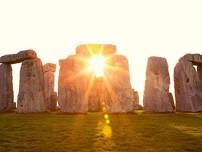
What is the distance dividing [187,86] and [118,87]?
419 centimetres

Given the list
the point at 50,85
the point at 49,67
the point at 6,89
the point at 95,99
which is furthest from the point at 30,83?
the point at 49,67

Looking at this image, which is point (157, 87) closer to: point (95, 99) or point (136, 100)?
point (95, 99)

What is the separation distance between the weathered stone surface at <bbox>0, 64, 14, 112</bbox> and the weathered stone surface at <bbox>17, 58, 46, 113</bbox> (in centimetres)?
173

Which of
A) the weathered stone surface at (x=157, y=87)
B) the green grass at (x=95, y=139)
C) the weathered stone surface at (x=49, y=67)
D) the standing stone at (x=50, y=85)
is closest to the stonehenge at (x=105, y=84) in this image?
the weathered stone surface at (x=157, y=87)

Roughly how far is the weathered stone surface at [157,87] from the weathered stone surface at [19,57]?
21.2 feet

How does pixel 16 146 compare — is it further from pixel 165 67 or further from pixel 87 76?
pixel 165 67

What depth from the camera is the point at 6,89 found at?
20.6 metres

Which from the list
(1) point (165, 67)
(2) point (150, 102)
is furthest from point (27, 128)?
(1) point (165, 67)

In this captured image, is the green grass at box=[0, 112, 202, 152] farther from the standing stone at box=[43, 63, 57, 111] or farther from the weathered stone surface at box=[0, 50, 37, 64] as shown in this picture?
the standing stone at box=[43, 63, 57, 111]

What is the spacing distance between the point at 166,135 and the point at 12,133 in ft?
14.0

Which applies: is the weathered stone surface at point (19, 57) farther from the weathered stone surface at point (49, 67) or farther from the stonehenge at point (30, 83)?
the weathered stone surface at point (49, 67)

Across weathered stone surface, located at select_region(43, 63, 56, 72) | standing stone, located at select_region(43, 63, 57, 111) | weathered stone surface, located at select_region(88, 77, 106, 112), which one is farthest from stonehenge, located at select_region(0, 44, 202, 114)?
weathered stone surface, located at select_region(43, 63, 56, 72)

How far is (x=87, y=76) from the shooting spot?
61.6 ft

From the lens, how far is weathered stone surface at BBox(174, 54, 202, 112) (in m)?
19.4
